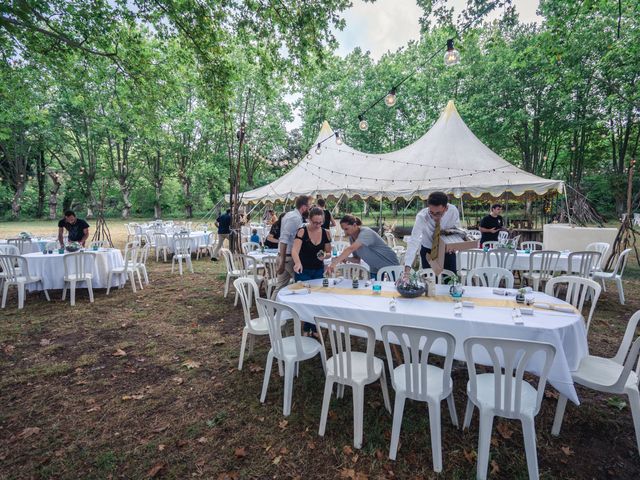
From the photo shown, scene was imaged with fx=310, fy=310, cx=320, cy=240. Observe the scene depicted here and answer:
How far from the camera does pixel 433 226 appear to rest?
452 cm

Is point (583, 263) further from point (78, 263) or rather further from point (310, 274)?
point (78, 263)

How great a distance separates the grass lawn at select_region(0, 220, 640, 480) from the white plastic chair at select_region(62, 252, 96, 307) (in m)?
1.75

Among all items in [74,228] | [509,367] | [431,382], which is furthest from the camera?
[74,228]

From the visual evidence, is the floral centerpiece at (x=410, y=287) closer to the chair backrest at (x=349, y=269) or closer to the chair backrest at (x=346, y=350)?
the chair backrest at (x=346, y=350)

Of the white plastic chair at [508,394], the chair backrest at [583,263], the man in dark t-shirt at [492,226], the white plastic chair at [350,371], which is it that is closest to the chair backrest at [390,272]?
the white plastic chair at [350,371]

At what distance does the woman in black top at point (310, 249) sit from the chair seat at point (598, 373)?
275cm

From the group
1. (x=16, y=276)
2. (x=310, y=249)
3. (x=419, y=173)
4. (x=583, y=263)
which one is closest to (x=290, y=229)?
(x=310, y=249)

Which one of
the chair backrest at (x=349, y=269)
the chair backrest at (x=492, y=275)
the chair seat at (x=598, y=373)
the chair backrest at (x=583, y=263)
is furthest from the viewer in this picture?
the chair backrest at (x=583, y=263)

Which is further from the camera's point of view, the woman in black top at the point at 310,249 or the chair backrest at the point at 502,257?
the chair backrest at the point at 502,257

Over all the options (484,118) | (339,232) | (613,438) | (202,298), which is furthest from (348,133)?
(613,438)

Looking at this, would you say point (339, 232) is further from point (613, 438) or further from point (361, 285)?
point (613, 438)

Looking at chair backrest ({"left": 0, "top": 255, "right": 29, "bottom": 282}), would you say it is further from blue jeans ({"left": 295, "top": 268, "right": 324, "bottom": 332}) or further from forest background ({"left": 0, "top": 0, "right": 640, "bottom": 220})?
blue jeans ({"left": 295, "top": 268, "right": 324, "bottom": 332})

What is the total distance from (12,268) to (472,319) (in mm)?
7850

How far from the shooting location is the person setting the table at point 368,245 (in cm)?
464
